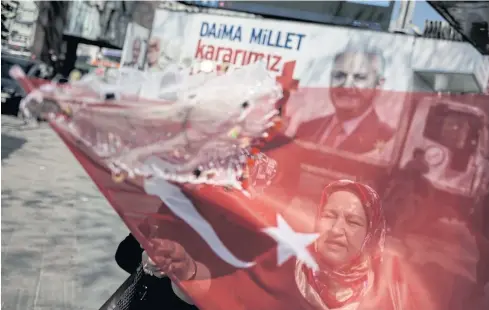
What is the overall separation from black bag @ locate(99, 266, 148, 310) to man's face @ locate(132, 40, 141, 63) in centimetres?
61

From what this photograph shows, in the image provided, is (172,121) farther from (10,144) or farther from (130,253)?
(10,144)

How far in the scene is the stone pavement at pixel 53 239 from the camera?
2.64m

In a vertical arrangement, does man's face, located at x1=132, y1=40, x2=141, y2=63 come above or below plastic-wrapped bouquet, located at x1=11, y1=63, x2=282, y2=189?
above

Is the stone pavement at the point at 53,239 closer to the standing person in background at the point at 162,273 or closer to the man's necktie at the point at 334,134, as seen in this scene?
the standing person in background at the point at 162,273

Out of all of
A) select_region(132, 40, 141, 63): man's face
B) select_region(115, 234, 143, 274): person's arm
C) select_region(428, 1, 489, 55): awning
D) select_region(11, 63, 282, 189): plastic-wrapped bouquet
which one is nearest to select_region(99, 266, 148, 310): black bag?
select_region(115, 234, 143, 274): person's arm

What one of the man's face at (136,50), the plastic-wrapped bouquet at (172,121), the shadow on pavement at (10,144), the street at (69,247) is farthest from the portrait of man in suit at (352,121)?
the shadow on pavement at (10,144)

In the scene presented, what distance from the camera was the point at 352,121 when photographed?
1028 mm

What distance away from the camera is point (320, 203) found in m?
1.05

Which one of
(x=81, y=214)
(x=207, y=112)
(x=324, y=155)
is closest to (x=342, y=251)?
(x=324, y=155)

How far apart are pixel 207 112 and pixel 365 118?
35 centimetres

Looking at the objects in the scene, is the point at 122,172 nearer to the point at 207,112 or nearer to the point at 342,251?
the point at 207,112

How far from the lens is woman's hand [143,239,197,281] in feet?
3.76

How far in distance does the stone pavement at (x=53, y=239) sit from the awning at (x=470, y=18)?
4.36 feet

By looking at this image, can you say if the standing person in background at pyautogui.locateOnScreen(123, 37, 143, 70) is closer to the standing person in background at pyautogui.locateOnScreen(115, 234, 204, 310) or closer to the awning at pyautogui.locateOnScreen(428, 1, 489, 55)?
the standing person in background at pyautogui.locateOnScreen(115, 234, 204, 310)
